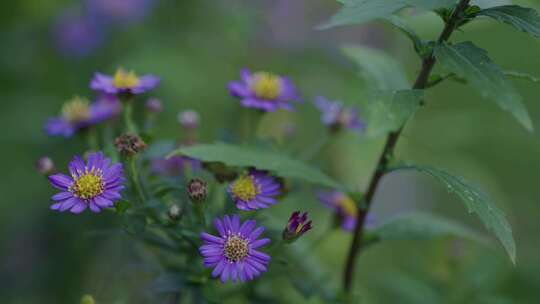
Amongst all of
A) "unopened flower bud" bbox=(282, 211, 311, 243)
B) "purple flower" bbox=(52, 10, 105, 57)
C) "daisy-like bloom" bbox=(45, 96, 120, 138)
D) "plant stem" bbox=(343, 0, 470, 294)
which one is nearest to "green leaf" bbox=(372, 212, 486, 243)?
"plant stem" bbox=(343, 0, 470, 294)

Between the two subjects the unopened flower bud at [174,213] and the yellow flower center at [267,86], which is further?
A: the yellow flower center at [267,86]

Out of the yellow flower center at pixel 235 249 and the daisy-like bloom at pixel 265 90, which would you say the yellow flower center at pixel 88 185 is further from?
the daisy-like bloom at pixel 265 90

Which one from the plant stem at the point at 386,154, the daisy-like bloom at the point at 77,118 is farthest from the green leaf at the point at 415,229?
the daisy-like bloom at the point at 77,118

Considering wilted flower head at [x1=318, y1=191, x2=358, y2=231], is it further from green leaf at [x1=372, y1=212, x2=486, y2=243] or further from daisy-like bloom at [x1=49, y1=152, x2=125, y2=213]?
daisy-like bloom at [x1=49, y1=152, x2=125, y2=213]

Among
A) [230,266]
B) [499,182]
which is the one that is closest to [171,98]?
[499,182]

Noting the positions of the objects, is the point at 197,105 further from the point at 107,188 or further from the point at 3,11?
the point at 107,188

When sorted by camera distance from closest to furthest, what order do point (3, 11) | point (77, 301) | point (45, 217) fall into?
point (77, 301), point (45, 217), point (3, 11)

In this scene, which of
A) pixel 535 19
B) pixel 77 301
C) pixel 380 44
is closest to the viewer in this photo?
pixel 535 19
